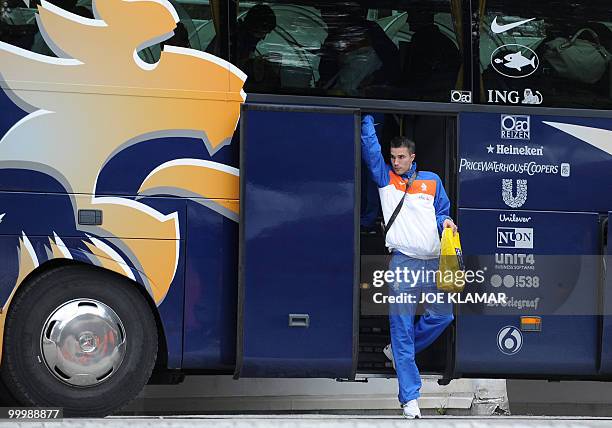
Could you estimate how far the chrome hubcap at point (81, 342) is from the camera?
24.2 ft

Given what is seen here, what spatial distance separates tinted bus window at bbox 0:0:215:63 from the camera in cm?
730

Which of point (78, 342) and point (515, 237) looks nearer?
point (78, 342)

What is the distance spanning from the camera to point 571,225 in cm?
791

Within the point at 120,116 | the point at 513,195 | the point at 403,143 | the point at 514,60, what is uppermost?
the point at 514,60

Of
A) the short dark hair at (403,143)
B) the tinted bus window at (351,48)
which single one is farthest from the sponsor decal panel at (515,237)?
the tinted bus window at (351,48)

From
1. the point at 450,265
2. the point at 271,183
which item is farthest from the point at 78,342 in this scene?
the point at 450,265

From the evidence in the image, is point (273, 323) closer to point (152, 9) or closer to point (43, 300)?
point (43, 300)

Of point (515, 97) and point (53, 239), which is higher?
point (515, 97)

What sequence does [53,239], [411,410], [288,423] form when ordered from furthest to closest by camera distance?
[411,410] < [53,239] < [288,423]

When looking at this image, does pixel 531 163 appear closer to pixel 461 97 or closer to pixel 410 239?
pixel 461 97

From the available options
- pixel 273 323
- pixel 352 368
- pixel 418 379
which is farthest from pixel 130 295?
pixel 418 379

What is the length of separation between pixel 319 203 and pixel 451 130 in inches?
44.1

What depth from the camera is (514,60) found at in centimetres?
791

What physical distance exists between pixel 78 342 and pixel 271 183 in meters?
1.69
